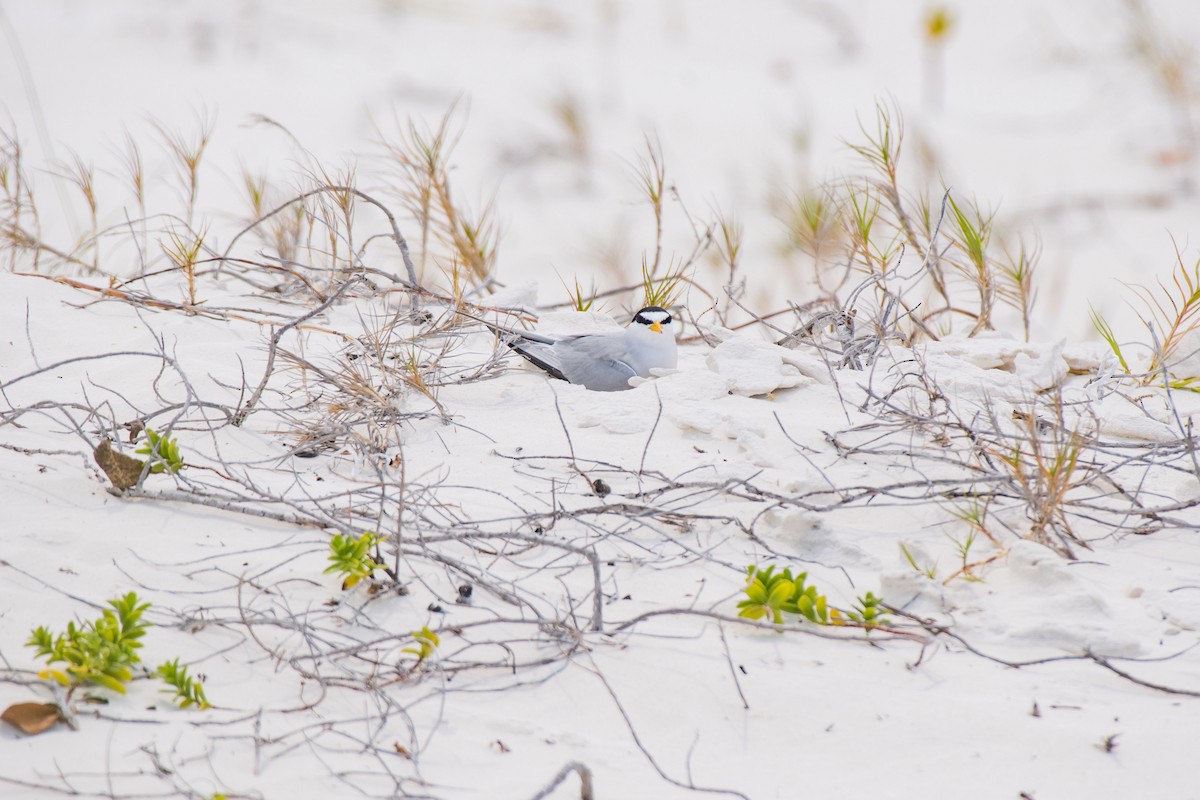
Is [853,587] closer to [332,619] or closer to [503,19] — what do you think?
[332,619]

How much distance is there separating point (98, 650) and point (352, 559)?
0.43m

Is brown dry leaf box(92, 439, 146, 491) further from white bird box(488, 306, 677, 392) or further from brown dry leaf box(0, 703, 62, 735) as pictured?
white bird box(488, 306, 677, 392)

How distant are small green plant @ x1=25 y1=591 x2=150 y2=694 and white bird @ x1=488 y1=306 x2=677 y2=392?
137 cm

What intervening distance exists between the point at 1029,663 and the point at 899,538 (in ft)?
1.40

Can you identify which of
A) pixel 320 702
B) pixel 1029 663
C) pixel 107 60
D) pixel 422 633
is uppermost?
pixel 107 60

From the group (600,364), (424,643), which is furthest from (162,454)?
(600,364)

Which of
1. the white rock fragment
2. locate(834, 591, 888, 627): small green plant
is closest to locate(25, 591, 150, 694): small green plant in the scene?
locate(834, 591, 888, 627): small green plant

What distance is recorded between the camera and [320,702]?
5.67ft

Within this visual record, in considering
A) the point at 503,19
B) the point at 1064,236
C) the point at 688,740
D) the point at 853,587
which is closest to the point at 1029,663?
the point at 853,587

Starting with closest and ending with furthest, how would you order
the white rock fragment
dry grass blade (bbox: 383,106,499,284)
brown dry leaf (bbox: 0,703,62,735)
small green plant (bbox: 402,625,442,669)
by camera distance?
brown dry leaf (bbox: 0,703,62,735)
small green plant (bbox: 402,625,442,669)
the white rock fragment
dry grass blade (bbox: 383,106,499,284)

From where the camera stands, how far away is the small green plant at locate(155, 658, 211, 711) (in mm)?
1682

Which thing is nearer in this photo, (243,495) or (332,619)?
(332,619)

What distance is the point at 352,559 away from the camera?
6.32 feet

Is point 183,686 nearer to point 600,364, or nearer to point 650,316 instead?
point 600,364
